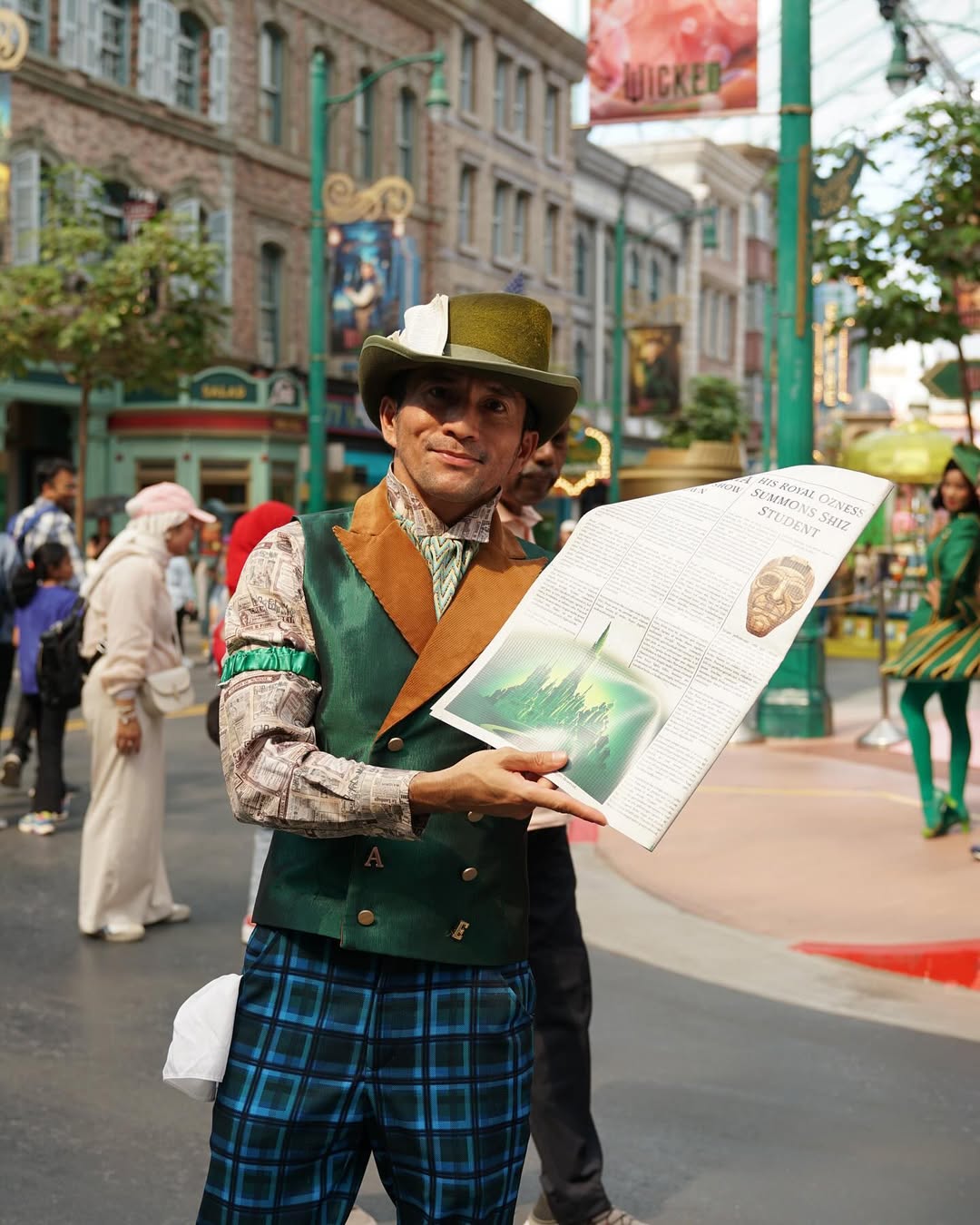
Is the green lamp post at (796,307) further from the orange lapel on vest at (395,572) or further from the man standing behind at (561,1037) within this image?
the orange lapel on vest at (395,572)

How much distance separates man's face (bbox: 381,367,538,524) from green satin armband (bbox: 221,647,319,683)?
1.07 ft

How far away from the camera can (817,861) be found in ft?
27.4

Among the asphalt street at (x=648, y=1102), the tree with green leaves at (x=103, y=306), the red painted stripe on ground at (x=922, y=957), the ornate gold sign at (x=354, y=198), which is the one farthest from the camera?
the tree with green leaves at (x=103, y=306)

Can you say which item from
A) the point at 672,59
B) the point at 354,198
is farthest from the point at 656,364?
the point at 672,59

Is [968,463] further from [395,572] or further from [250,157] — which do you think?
[250,157]

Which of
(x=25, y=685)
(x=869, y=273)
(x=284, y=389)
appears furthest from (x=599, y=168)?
(x=25, y=685)

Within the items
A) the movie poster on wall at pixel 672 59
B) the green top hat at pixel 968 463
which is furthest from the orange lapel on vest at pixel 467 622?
the movie poster on wall at pixel 672 59

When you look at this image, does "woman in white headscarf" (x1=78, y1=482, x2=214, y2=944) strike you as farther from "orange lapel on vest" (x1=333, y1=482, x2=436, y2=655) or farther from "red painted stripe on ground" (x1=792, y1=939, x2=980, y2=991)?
"orange lapel on vest" (x1=333, y1=482, x2=436, y2=655)

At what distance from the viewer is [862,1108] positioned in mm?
4902

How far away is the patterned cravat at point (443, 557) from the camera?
2.46m

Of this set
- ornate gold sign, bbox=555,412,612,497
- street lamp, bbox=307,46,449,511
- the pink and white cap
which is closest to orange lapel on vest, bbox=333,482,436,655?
the pink and white cap

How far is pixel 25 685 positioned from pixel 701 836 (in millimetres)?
4053

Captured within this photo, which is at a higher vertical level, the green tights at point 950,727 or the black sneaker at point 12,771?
the green tights at point 950,727

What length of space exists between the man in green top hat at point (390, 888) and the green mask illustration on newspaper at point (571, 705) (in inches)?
6.2
